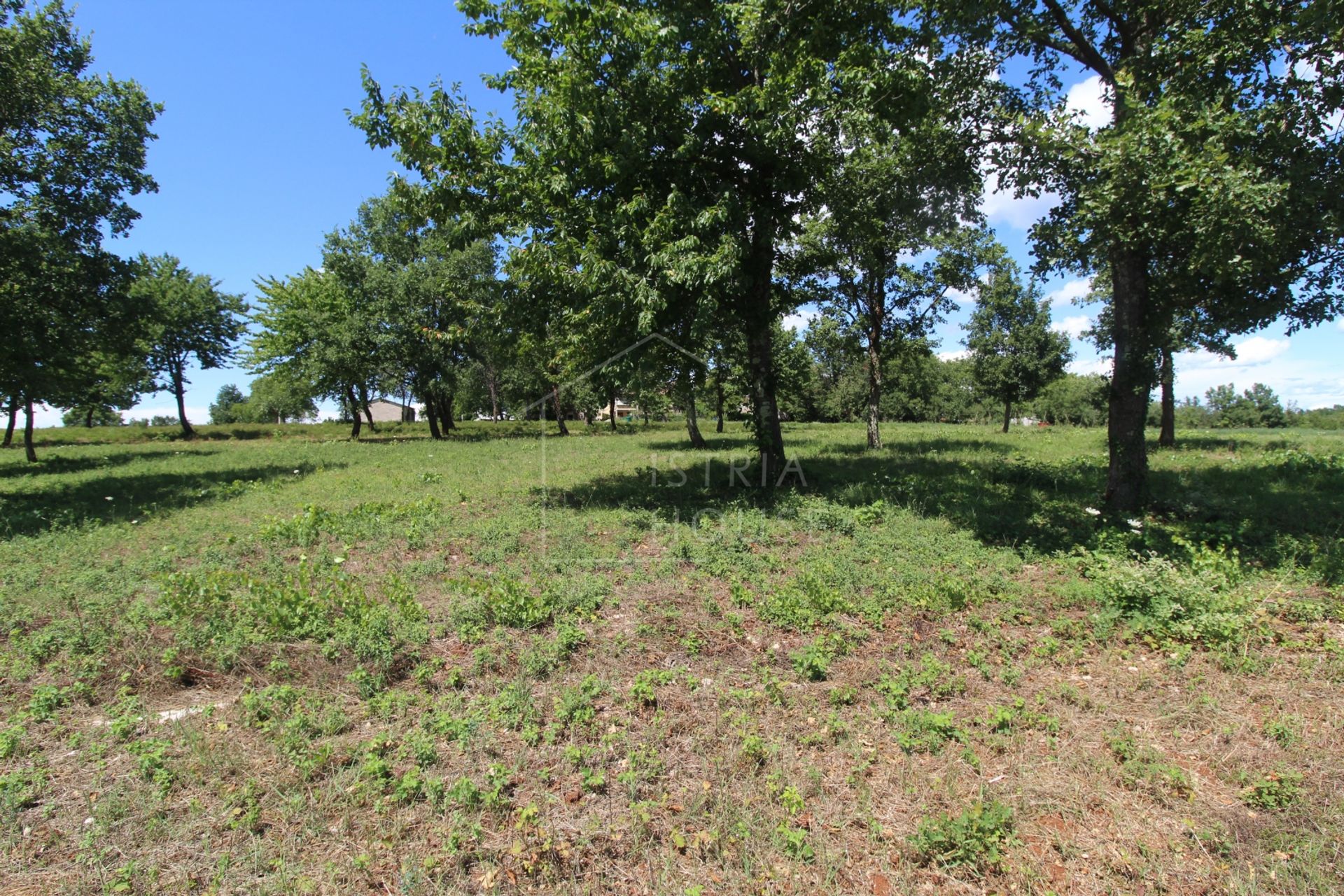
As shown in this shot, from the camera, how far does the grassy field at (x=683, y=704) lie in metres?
3.04

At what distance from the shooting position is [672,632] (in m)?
5.55

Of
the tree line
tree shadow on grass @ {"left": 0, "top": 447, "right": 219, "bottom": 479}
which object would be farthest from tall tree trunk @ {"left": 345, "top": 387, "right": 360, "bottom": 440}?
the tree line

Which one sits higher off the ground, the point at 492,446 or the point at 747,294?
the point at 747,294

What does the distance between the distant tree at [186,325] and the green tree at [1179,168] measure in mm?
46424

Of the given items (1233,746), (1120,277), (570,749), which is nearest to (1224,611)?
(1233,746)

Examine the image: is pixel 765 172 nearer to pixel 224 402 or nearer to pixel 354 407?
pixel 354 407

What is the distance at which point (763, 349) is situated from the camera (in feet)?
37.2

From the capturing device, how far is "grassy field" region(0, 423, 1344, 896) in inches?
120

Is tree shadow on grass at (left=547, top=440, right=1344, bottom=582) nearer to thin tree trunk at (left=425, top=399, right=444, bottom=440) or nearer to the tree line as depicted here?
the tree line

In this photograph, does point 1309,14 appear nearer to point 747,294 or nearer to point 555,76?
point 747,294

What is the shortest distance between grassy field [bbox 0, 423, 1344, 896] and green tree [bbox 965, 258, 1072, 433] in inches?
1017

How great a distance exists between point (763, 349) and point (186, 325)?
45514 mm

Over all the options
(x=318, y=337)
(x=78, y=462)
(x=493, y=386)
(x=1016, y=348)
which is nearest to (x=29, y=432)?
(x=78, y=462)

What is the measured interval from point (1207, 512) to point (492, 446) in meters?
23.3
